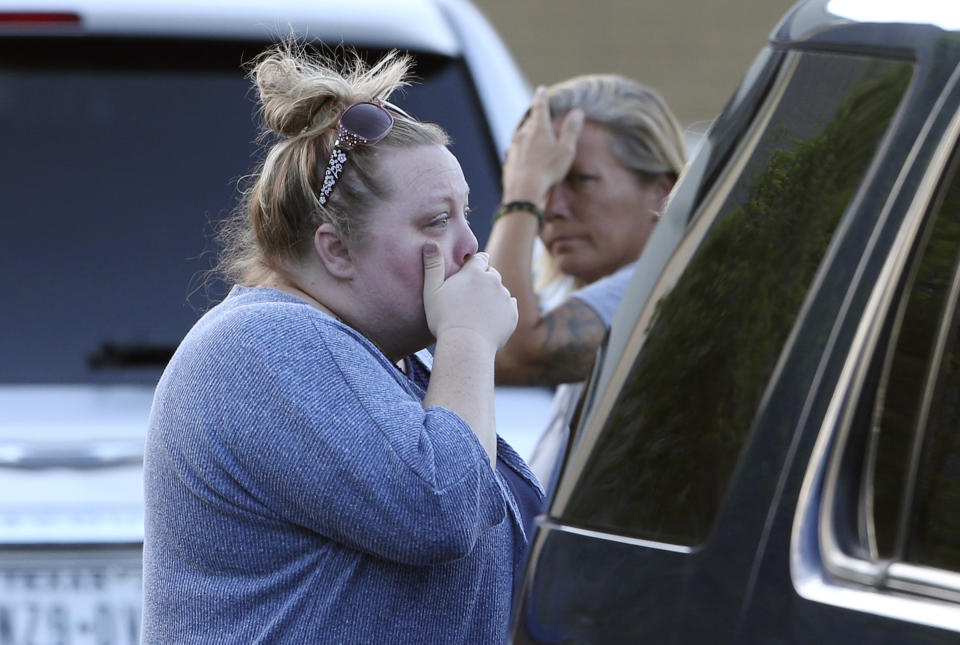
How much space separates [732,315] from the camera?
55.0 inches

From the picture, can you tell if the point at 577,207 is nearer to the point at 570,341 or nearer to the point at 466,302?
the point at 570,341

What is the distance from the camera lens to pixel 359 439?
163 centimetres

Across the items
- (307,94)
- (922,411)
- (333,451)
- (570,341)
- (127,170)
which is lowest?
(570,341)

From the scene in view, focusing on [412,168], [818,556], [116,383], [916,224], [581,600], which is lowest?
[116,383]

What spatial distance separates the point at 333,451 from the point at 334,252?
364 mm

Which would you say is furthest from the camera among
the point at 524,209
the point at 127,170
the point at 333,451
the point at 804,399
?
the point at 127,170

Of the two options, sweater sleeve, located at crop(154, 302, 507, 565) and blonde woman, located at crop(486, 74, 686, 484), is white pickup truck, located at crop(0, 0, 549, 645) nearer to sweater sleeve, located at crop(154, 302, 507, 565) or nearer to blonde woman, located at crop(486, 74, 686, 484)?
blonde woman, located at crop(486, 74, 686, 484)

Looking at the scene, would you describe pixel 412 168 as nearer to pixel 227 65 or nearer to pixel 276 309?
pixel 276 309

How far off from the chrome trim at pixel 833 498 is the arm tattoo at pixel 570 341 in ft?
4.68

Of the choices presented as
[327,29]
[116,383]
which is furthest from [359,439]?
[327,29]

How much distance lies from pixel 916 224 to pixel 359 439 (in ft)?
2.24

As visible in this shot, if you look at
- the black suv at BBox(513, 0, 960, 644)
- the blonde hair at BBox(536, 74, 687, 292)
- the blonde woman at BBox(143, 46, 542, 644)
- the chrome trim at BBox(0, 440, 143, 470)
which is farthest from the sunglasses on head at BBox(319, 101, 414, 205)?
the blonde hair at BBox(536, 74, 687, 292)

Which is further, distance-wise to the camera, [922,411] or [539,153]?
[539,153]

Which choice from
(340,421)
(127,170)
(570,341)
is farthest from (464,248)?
(127,170)
